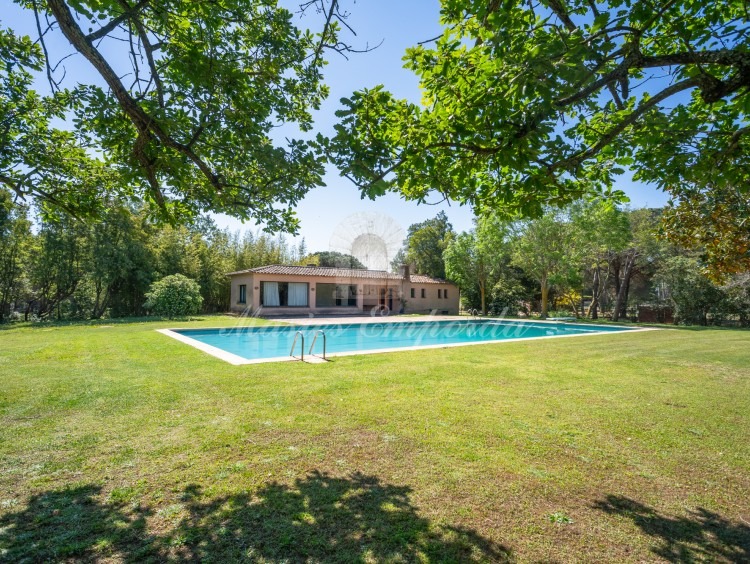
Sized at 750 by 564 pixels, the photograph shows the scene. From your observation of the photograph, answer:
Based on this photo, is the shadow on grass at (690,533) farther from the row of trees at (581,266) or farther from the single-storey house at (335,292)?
the single-storey house at (335,292)

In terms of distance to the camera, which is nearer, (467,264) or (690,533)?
(690,533)

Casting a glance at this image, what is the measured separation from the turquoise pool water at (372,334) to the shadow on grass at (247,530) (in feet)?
22.5

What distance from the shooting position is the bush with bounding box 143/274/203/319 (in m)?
17.2

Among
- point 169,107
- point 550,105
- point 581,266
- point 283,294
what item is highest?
point 581,266

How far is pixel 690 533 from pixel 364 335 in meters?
13.7

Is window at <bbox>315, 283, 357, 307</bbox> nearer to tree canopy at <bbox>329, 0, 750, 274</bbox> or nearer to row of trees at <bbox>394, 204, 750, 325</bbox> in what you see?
row of trees at <bbox>394, 204, 750, 325</bbox>

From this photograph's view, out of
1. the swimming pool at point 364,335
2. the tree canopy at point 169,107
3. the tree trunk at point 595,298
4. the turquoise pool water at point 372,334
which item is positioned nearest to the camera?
the tree canopy at point 169,107

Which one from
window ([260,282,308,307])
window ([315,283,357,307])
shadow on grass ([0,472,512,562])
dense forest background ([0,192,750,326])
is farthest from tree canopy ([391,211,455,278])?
shadow on grass ([0,472,512,562])

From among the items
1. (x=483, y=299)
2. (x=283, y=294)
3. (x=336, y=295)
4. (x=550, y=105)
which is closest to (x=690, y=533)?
(x=550, y=105)

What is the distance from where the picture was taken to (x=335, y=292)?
2694 cm

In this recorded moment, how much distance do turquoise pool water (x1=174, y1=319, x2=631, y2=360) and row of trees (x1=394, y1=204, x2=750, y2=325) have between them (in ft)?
14.6

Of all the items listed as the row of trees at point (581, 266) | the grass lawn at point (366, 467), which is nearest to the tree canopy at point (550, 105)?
the grass lawn at point (366, 467)

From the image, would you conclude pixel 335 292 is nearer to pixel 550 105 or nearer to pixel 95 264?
pixel 95 264

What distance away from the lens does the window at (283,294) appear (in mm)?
22016
